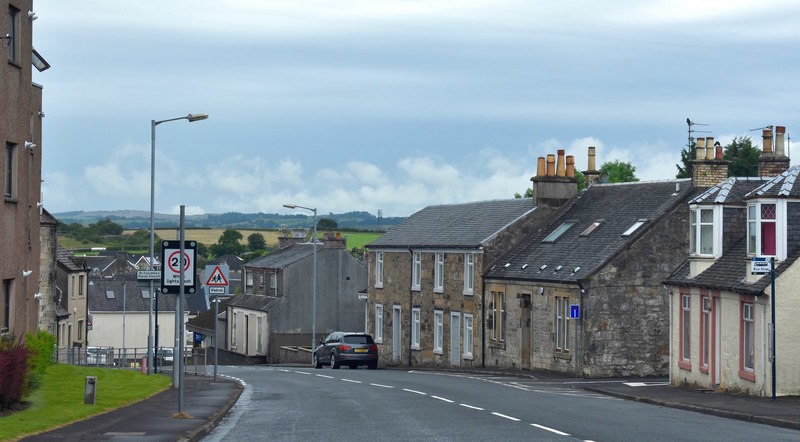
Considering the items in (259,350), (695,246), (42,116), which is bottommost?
(259,350)

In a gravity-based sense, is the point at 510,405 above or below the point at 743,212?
below

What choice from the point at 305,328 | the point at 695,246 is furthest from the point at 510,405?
the point at 305,328

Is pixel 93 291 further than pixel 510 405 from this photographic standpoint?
Yes

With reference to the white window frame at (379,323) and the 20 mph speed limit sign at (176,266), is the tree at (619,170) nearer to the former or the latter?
the white window frame at (379,323)

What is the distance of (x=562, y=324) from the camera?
4525cm

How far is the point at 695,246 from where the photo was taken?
36.2m

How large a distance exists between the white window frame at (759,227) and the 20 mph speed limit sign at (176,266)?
15.2 meters

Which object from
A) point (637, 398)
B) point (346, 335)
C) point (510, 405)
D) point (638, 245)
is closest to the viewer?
point (510, 405)

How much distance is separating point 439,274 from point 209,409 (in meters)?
32.1

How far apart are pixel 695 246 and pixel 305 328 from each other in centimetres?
4247

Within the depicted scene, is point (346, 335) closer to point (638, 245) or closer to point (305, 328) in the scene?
point (638, 245)

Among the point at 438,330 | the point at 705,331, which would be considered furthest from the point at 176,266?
the point at 438,330

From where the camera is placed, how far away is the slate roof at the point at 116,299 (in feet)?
363

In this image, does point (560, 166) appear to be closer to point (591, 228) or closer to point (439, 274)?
point (591, 228)
